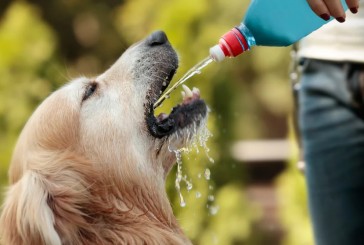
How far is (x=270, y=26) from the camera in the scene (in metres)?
3.22

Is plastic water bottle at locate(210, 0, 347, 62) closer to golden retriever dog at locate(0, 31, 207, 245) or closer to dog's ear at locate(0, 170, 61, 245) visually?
golden retriever dog at locate(0, 31, 207, 245)

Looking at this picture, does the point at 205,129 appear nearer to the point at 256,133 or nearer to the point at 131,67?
the point at 131,67

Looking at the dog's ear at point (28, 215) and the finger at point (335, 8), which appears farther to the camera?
the dog's ear at point (28, 215)

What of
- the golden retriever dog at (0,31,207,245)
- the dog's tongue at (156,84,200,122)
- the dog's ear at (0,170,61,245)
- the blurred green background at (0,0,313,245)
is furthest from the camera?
the blurred green background at (0,0,313,245)

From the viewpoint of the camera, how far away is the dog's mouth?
3.83 m

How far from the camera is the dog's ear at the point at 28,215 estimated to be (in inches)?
130

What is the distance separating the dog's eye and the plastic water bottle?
2.49ft

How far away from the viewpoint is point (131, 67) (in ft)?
13.0

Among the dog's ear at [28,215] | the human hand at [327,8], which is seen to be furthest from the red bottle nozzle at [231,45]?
the dog's ear at [28,215]

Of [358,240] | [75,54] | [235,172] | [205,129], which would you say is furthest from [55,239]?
[75,54]

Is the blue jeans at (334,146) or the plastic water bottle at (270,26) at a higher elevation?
the plastic water bottle at (270,26)

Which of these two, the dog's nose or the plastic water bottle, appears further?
the dog's nose

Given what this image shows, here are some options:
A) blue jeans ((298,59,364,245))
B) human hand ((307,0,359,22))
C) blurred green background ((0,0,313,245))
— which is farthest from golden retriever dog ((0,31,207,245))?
blurred green background ((0,0,313,245))

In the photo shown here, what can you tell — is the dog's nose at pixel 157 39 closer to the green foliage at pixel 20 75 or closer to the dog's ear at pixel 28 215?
the dog's ear at pixel 28 215
